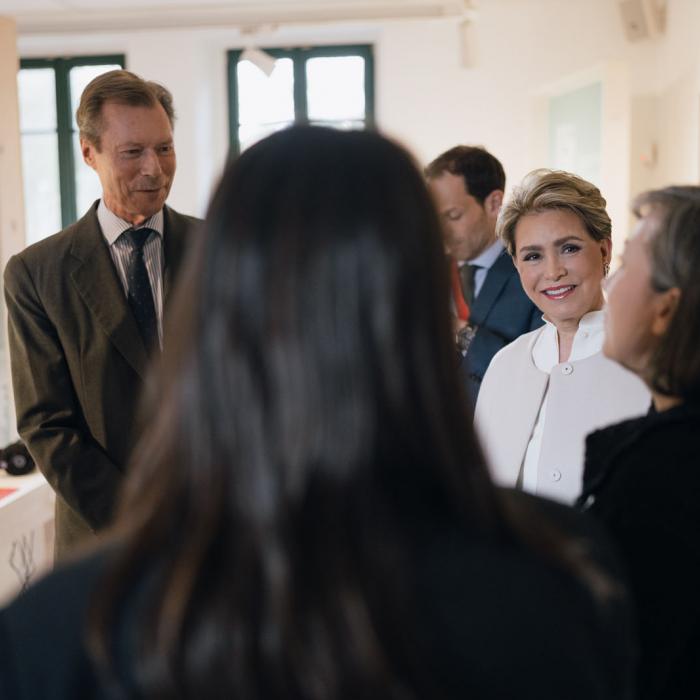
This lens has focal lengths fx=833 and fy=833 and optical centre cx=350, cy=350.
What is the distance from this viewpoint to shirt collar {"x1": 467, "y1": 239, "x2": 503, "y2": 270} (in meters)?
2.87

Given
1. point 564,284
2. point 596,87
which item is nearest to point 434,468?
point 564,284

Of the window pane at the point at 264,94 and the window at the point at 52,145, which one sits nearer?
the window pane at the point at 264,94

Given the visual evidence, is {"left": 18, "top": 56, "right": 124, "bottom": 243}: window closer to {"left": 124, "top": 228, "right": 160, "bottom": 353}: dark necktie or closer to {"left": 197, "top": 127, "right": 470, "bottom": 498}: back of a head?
{"left": 124, "top": 228, "right": 160, "bottom": 353}: dark necktie

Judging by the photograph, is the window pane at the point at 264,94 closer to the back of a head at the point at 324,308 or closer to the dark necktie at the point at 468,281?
the dark necktie at the point at 468,281

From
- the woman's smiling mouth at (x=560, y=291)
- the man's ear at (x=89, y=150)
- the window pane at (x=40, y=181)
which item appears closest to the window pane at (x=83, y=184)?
the window pane at (x=40, y=181)

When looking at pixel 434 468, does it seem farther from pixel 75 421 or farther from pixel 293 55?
pixel 293 55

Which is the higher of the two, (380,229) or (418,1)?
(418,1)

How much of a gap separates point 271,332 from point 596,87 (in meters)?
4.59

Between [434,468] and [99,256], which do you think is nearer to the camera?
[434,468]

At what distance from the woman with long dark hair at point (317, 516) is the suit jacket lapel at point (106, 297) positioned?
49.9 inches

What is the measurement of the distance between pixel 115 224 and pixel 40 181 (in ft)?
16.5

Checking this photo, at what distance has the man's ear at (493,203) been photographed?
9.64ft

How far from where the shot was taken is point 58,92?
6.45 m

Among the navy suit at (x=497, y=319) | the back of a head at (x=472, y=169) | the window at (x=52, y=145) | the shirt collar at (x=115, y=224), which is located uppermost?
the window at (x=52, y=145)
